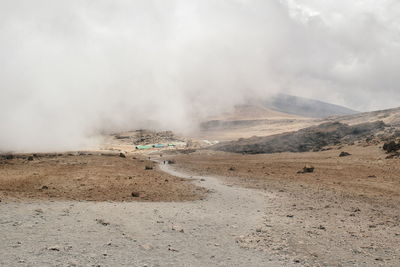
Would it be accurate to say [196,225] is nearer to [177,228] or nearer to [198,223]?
[198,223]

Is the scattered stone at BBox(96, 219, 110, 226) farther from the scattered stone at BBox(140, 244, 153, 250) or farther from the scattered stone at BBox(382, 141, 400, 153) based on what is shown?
the scattered stone at BBox(382, 141, 400, 153)

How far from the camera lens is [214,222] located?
31.0ft

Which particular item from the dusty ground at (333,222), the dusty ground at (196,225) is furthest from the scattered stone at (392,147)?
the dusty ground at (196,225)

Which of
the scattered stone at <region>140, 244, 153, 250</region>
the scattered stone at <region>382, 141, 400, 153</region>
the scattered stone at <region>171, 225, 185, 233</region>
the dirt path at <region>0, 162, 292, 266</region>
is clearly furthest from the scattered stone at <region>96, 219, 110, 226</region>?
the scattered stone at <region>382, 141, 400, 153</region>

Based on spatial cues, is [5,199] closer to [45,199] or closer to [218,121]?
[45,199]

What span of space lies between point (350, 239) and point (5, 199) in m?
10.6

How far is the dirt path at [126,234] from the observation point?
6.20m

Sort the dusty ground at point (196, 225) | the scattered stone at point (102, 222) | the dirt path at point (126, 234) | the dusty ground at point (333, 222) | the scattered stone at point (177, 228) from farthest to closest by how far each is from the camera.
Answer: the scattered stone at point (102, 222) < the scattered stone at point (177, 228) < the dusty ground at point (333, 222) < the dusty ground at point (196, 225) < the dirt path at point (126, 234)

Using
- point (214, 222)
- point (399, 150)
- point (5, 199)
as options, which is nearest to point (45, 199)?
point (5, 199)

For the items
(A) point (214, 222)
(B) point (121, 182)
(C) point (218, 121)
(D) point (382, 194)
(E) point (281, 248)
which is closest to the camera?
(E) point (281, 248)

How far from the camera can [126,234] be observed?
7766mm

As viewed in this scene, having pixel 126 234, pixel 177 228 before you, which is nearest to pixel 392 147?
pixel 177 228

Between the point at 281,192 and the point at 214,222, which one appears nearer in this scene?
the point at 214,222

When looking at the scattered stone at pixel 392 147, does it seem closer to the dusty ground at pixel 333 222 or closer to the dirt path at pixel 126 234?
the dusty ground at pixel 333 222
